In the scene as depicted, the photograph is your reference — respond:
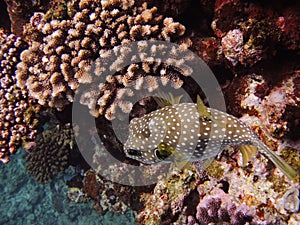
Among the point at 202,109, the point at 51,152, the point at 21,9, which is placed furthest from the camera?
the point at 51,152

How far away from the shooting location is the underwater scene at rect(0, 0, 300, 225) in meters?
3.59

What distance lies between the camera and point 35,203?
8.71m

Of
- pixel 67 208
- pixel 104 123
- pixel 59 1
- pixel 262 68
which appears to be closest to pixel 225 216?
pixel 262 68

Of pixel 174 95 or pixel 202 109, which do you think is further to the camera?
pixel 174 95

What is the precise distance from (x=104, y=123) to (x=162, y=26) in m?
2.10

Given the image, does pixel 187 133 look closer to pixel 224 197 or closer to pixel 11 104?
pixel 224 197

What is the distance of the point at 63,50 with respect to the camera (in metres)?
4.61

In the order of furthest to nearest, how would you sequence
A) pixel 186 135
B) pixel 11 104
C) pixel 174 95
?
1. pixel 11 104
2. pixel 174 95
3. pixel 186 135

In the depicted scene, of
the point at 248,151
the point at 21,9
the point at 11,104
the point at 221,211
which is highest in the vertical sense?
the point at 21,9

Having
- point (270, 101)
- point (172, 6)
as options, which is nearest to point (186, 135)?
point (270, 101)

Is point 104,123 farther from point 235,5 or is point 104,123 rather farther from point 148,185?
point 235,5

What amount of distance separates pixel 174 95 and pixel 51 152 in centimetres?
401

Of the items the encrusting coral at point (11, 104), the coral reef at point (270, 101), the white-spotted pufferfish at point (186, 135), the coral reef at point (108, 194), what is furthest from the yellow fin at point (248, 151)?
the encrusting coral at point (11, 104)

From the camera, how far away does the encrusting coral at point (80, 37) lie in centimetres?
433
